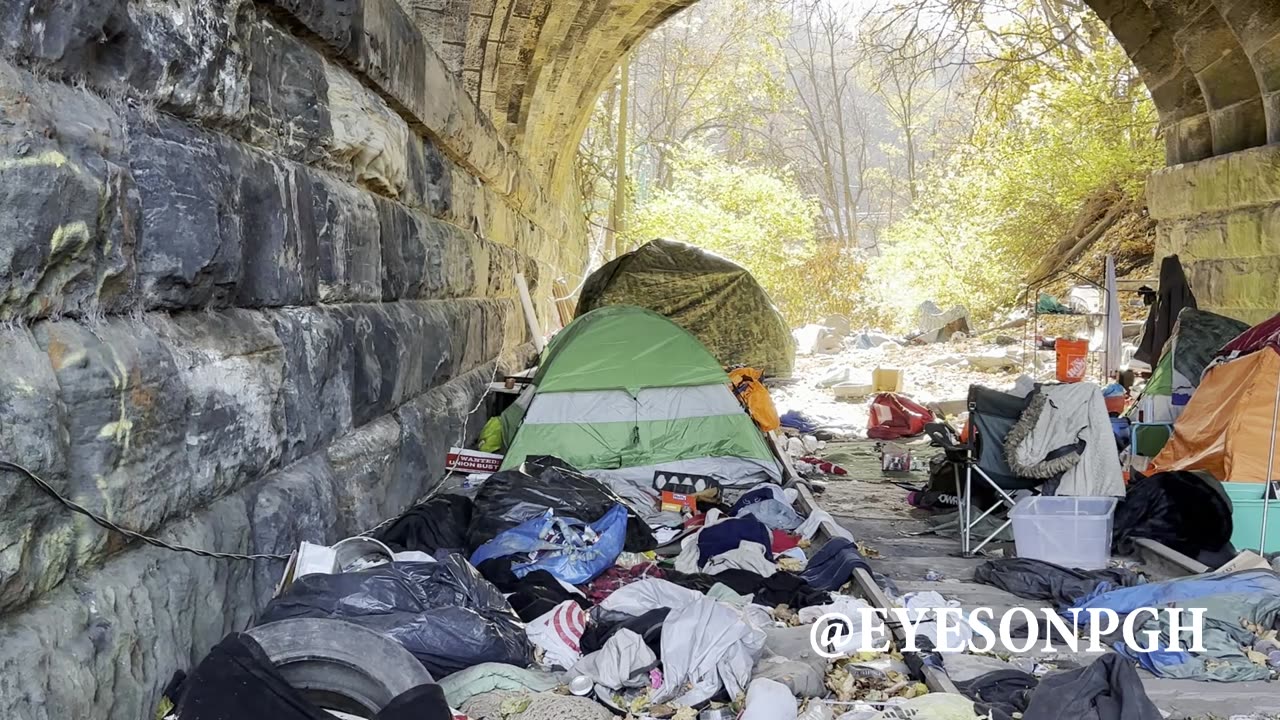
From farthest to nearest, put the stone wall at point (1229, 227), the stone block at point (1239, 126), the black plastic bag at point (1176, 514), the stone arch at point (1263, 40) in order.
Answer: the stone block at point (1239, 126), the stone wall at point (1229, 227), the stone arch at point (1263, 40), the black plastic bag at point (1176, 514)

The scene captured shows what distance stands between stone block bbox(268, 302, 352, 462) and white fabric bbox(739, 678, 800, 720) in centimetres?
160

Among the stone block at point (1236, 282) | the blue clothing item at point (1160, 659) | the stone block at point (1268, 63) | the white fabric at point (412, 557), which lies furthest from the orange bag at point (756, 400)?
the white fabric at point (412, 557)

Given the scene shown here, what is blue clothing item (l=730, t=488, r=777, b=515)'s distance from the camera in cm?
589

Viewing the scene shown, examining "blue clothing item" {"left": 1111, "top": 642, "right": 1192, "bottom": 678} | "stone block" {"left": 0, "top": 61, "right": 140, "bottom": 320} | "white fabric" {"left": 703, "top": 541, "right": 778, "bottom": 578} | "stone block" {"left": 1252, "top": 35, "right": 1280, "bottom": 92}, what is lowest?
"blue clothing item" {"left": 1111, "top": 642, "right": 1192, "bottom": 678}

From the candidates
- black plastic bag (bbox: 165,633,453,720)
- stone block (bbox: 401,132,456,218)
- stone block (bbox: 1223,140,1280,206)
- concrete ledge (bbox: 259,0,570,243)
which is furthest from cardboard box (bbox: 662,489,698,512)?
stone block (bbox: 1223,140,1280,206)

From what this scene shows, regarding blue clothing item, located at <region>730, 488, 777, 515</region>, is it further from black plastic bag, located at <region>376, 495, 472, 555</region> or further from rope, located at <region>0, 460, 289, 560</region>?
rope, located at <region>0, 460, 289, 560</region>

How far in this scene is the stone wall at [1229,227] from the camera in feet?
27.5

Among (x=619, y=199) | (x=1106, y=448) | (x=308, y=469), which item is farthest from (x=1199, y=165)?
(x=619, y=199)

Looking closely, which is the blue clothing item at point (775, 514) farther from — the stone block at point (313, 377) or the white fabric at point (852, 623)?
the stone block at point (313, 377)

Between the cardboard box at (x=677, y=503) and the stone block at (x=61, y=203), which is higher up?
the stone block at (x=61, y=203)

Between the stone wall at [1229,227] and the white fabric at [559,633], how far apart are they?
6.86 m

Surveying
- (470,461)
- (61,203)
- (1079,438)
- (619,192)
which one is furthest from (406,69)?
(619,192)

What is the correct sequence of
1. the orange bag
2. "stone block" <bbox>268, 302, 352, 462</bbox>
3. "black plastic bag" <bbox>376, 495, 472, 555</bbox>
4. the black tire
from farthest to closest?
the orange bag
"black plastic bag" <bbox>376, 495, 472, 555</bbox>
"stone block" <bbox>268, 302, 352, 462</bbox>
the black tire

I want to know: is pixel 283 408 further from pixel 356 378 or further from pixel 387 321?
Result: pixel 387 321
